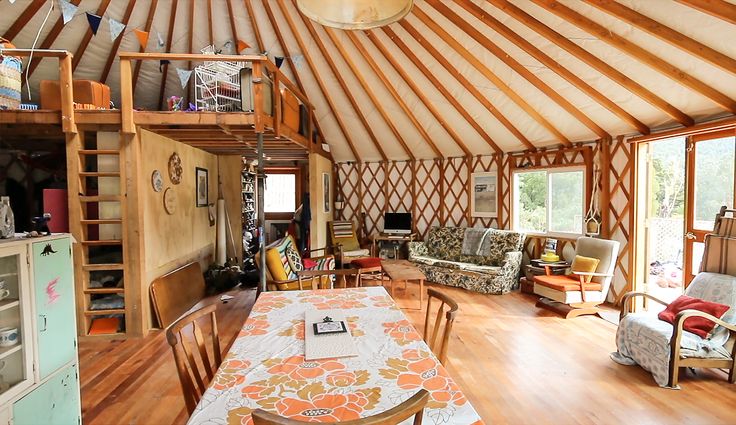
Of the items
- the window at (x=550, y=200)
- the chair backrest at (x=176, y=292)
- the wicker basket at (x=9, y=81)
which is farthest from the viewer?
the window at (x=550, y=200)

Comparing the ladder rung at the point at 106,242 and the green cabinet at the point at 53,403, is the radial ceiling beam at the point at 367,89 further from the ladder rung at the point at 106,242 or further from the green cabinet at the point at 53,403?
the green cabinet at the point at 53,403

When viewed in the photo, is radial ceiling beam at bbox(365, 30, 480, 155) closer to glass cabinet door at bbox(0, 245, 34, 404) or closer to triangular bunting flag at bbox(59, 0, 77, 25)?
triangular bunting flag at bbox(59, 0, 77, 25)

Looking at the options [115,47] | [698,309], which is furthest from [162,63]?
[698,309]

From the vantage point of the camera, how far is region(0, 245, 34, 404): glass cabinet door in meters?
1.68

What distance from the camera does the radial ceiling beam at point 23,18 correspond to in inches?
134

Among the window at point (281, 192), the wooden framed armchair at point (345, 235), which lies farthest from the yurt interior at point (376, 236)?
the window at point (281, 192)

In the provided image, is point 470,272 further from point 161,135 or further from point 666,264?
point 161,135

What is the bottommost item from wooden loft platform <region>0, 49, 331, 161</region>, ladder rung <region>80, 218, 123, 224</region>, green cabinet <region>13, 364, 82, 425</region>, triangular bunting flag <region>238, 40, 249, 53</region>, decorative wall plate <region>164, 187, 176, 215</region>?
green cabinet <region>13, 364, 82, 425</region>

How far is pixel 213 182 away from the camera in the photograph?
17.9 feet

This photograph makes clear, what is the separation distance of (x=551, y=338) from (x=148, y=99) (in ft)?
18.7

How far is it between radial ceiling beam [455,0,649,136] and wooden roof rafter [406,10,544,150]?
411mm

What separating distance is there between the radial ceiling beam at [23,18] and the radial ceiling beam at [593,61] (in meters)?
4.01

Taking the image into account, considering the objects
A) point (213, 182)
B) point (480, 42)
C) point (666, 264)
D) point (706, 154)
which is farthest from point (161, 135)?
point (666, 264)

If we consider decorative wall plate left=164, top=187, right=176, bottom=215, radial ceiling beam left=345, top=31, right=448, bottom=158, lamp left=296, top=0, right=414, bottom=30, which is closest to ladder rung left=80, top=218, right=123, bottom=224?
decorative wall plate left=164, top=187, right=176, bottom=215
